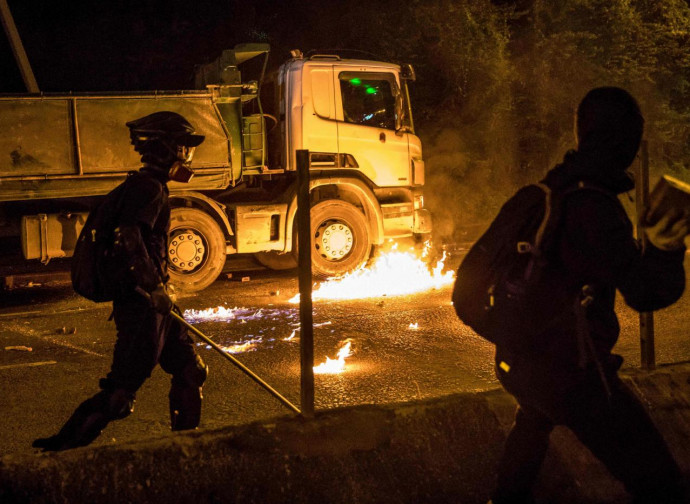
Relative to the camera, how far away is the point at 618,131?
8.46 ft

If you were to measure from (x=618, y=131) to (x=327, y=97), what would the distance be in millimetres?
8679

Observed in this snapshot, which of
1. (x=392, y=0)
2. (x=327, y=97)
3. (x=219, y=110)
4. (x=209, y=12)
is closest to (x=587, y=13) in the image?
(x=392, y=0)

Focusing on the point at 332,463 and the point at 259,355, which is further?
the point at 259,355

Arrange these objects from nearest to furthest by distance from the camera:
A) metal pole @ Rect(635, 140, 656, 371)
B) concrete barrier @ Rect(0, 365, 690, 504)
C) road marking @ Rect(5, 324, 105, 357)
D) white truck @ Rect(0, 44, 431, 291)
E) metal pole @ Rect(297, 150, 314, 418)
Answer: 1. concrete barrier @ Rect(0, 365, 690, 504)
2. metal pole @ Rect(297, 150, 314, 418)
3. metal pole @ Rect(635, 140, 656, 371)
4. road marking @ Rect(5, 324, 105, 357)
5. white truck @ Rect(0, 44, 431, 291)

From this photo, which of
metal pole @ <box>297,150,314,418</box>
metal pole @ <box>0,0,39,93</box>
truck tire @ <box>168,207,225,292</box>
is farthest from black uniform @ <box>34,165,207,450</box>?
metal pole @ <box>0,0,39,93</box>

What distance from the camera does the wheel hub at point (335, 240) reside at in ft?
36.7

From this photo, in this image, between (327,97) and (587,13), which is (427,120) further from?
(327,97)

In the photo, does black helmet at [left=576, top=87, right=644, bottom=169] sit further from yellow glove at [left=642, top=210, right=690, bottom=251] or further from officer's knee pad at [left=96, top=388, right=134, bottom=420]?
officer's knee pad at [left=96, top=388, right=134, bottom=420]

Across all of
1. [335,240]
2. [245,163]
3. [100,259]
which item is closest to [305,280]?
[100,259]

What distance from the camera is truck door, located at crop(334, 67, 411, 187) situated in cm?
Result: 1110

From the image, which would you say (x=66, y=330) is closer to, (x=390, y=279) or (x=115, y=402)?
(x=390, y=279)

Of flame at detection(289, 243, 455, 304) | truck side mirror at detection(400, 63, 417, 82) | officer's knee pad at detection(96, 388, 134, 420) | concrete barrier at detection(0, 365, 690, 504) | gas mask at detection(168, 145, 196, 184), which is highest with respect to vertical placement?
truck side mirror at detection(400, 63, 417, 82)

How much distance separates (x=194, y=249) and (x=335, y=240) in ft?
6.82

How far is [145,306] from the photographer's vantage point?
12.1ft
